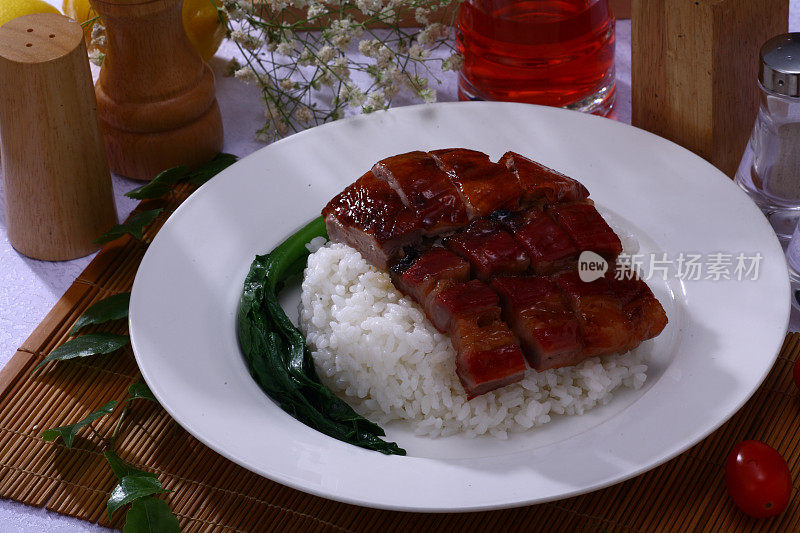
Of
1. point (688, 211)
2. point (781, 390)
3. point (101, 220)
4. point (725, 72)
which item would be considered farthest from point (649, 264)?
point (101, 220)

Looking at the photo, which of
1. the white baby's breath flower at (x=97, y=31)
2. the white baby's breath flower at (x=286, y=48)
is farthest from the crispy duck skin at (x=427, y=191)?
the white baby's breath flower at (x=97, y=31)

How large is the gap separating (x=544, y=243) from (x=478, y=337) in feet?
1.42

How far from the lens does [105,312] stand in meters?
3.34

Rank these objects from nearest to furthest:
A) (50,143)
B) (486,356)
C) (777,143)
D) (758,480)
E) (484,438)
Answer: (758,480)
(486,356)
(484,438)
(777,143)
(50,143)

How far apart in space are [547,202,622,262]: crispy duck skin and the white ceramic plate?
0.34 metres

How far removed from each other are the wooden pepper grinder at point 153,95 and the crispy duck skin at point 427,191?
1.17m

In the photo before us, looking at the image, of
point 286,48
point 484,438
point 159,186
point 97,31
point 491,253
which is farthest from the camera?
point 97,31

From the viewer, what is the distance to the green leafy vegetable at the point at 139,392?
9.92 ft

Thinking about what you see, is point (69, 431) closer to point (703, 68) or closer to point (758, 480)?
point (758, 480)

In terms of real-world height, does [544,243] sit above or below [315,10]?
below

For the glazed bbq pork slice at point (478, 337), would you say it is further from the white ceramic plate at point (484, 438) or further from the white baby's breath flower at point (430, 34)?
the white baby's breath flower at point (430, 34)

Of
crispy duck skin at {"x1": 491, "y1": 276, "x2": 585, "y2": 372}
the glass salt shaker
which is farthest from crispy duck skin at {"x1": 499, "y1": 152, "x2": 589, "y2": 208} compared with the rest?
the glass salt shaker

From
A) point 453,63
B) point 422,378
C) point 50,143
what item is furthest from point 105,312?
point 453,63

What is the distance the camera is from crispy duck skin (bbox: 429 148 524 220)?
3.09 m
